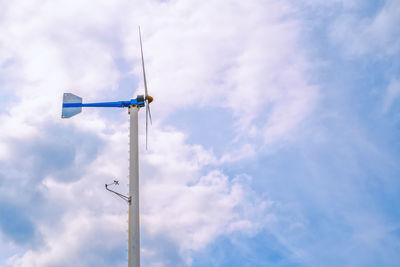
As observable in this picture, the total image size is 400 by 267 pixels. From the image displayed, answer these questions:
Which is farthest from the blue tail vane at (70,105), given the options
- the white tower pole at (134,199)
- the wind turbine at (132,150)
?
the white tower pole at (134,199)

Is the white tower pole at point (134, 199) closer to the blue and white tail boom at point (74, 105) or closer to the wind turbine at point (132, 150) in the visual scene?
the wind turbine at point (132, 150)

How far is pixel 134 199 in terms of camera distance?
1978 inches

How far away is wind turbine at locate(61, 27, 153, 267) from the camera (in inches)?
1880

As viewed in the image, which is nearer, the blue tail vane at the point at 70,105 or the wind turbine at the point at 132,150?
the wind turbine at the point at 132,150

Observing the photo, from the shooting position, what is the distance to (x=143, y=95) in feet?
201

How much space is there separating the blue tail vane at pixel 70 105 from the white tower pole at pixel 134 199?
1150cm

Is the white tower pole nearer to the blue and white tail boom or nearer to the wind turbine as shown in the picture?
the wind turbine

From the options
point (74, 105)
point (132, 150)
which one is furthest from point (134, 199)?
point (74, 105)

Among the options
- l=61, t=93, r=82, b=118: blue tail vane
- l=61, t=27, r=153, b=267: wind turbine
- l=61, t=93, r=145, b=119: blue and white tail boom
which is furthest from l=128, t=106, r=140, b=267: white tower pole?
l=61, t=93, r=82, b=118: blue tail vane

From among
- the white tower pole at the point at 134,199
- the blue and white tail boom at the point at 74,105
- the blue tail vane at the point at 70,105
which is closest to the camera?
the white tower pole at the point at 134,199

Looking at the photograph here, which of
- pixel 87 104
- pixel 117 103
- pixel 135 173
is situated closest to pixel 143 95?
pixel 117 103

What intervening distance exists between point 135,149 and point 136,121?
5.56 meters

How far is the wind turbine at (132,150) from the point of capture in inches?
1880

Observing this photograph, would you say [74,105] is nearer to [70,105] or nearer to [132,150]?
[70,105]
